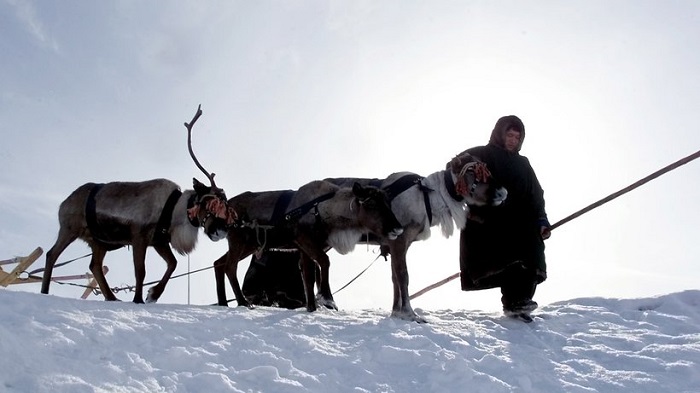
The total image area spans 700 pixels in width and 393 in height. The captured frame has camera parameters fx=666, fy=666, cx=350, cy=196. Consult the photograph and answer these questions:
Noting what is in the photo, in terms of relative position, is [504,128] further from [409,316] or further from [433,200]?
[409,316]

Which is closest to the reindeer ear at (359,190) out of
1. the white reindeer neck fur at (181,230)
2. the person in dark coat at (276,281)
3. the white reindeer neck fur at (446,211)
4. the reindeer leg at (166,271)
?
the white reindeer neck fur at (446,211)

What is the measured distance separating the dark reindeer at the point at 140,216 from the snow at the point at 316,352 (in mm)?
1542

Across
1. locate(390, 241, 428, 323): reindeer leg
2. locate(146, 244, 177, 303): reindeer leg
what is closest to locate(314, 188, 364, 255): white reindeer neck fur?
locate(390, 241, 428, 323): reindeer leg

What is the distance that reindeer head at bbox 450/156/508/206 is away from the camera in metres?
7.37

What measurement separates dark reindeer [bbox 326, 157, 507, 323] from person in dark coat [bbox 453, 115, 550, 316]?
0.73 ft

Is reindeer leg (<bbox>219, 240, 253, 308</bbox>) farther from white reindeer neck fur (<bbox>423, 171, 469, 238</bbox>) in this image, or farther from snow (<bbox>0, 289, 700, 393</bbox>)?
white reindeer neck fur (<bbox>423, 171, 469, 238</bbox>)

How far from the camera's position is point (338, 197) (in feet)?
26.2

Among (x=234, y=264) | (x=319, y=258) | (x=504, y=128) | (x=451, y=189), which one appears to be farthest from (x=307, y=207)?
(x=504, y=128)

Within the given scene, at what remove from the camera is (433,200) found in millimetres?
7684

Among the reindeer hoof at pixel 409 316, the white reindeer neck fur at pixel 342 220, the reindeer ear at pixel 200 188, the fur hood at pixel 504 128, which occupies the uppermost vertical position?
the fur hood at pixel 504 128

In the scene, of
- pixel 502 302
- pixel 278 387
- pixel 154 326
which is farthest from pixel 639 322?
pixel 154 326

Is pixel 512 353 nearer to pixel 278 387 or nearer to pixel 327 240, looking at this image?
pixel 278 387

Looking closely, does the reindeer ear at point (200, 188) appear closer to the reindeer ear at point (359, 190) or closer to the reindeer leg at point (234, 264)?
the reindeer leg at point (234, 264)

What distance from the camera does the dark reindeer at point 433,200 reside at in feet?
24.2
